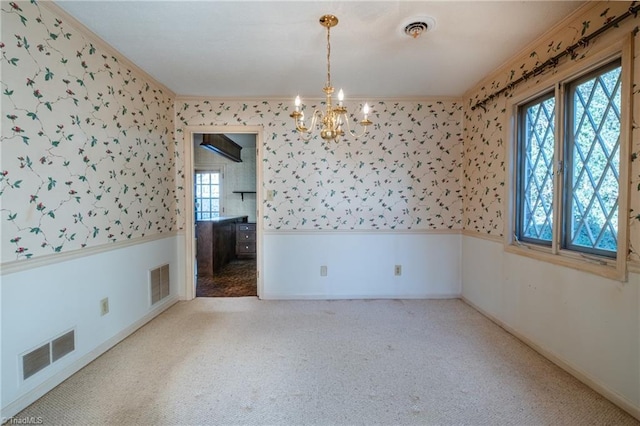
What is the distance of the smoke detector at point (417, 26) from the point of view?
190 centimetres

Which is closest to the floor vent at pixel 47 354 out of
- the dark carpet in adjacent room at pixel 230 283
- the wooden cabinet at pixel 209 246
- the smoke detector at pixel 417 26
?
the dark carpet in adjacent room at pixel 230 283

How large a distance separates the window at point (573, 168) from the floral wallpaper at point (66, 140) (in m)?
3.42

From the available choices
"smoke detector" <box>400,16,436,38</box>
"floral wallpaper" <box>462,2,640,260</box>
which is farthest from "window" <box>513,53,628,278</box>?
"smoke detector" <box>400,16,436,38</box>

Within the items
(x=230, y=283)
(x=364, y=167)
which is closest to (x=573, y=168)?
(x=364, y=167)

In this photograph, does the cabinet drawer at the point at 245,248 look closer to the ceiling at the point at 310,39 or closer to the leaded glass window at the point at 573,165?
the ceiling at the point at 310,39

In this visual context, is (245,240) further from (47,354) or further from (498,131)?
(498,131)

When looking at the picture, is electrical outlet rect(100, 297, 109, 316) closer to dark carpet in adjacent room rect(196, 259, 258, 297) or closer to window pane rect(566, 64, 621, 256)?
dark carpet in adjacent room rect(196, 259, 258, 297)

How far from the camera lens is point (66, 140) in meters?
1.89

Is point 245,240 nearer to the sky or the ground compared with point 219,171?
nearer to the ground

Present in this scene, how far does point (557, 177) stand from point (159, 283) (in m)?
3.70

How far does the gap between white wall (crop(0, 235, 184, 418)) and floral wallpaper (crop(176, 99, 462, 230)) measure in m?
1.47

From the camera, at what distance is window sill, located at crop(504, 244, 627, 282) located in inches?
64.7

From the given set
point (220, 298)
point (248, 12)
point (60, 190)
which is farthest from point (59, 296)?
point (248, 12)

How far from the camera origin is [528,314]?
2.34 m
